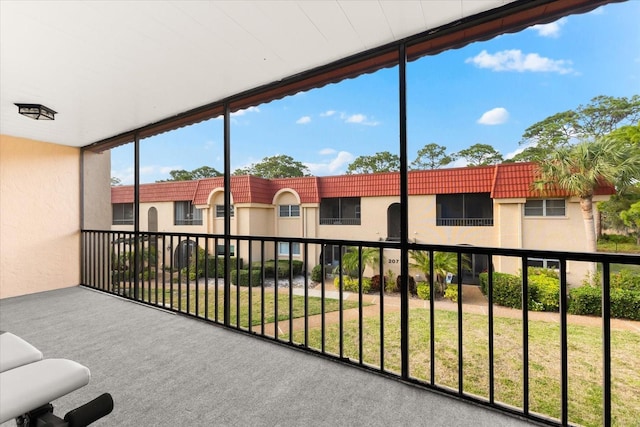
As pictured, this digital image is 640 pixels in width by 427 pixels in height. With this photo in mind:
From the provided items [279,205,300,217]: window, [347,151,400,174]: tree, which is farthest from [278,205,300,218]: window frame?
[347,151,400,174]: tree

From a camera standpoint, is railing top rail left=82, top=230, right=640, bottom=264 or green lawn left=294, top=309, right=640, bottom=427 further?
green lawn left=294, top=309, right=640, bottom=427

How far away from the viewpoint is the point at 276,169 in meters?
12.8

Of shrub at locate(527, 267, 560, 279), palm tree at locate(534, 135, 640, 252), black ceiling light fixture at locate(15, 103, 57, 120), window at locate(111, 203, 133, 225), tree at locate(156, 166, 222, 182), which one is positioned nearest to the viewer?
palm tree at locate(534, 135, 640, 252)

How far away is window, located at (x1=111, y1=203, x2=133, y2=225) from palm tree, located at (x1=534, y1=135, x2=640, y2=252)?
15.2ft

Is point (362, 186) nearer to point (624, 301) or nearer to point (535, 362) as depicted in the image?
point (535, 362)

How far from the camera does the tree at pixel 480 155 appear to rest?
252 inches

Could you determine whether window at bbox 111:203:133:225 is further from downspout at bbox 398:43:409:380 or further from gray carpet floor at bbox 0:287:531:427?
downspout at bbox 398:43:409:380

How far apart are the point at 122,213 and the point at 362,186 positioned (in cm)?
698

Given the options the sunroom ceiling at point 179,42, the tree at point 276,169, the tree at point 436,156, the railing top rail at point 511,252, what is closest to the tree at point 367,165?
the tree at point 436,156

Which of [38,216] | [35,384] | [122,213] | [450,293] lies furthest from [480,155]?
[38,216]

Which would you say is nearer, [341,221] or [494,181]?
[494,181]

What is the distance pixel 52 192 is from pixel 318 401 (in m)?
4.45

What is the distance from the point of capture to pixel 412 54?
175 cm

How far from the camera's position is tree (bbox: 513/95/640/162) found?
270cm
